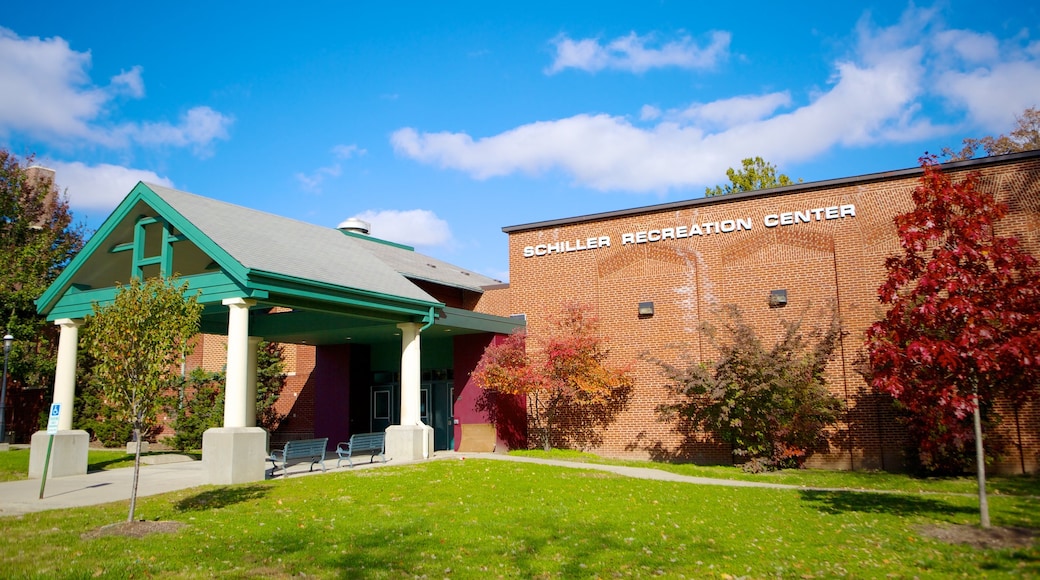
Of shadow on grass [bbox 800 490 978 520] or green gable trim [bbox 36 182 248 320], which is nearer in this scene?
shadow on grass [bbox 800 490 978 520]

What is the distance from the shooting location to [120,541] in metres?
8.88

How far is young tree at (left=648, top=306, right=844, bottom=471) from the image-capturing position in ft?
57.0

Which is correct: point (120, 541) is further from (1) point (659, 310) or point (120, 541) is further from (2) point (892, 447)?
(2) point (892, 447)

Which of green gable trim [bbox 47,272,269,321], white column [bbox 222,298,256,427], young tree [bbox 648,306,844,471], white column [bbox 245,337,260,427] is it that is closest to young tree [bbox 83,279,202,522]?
green gable trim [bbox 47,272,269,321]

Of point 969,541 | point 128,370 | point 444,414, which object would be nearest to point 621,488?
point 969,541

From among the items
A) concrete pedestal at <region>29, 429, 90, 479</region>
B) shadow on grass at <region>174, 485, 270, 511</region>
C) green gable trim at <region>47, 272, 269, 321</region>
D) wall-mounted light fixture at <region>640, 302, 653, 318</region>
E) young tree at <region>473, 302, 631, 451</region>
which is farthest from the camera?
wall-mounted light fixture at <region>640, 302, 653, 318</region>

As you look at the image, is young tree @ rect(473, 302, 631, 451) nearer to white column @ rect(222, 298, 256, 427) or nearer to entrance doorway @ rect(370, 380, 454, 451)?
entrance doorway @ rect(370, 380, 454, 451)

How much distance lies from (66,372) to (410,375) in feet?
28.5

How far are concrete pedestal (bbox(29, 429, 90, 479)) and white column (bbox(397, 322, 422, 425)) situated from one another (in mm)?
7704

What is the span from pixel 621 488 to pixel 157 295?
903cm

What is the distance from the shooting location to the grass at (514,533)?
7.73 m

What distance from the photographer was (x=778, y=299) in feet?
64.4

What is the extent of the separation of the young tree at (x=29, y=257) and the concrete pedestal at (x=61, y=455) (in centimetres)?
986

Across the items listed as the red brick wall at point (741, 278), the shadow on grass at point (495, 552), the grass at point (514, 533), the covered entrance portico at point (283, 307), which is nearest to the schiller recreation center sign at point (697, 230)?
the red brick wall at point (741, 278)
